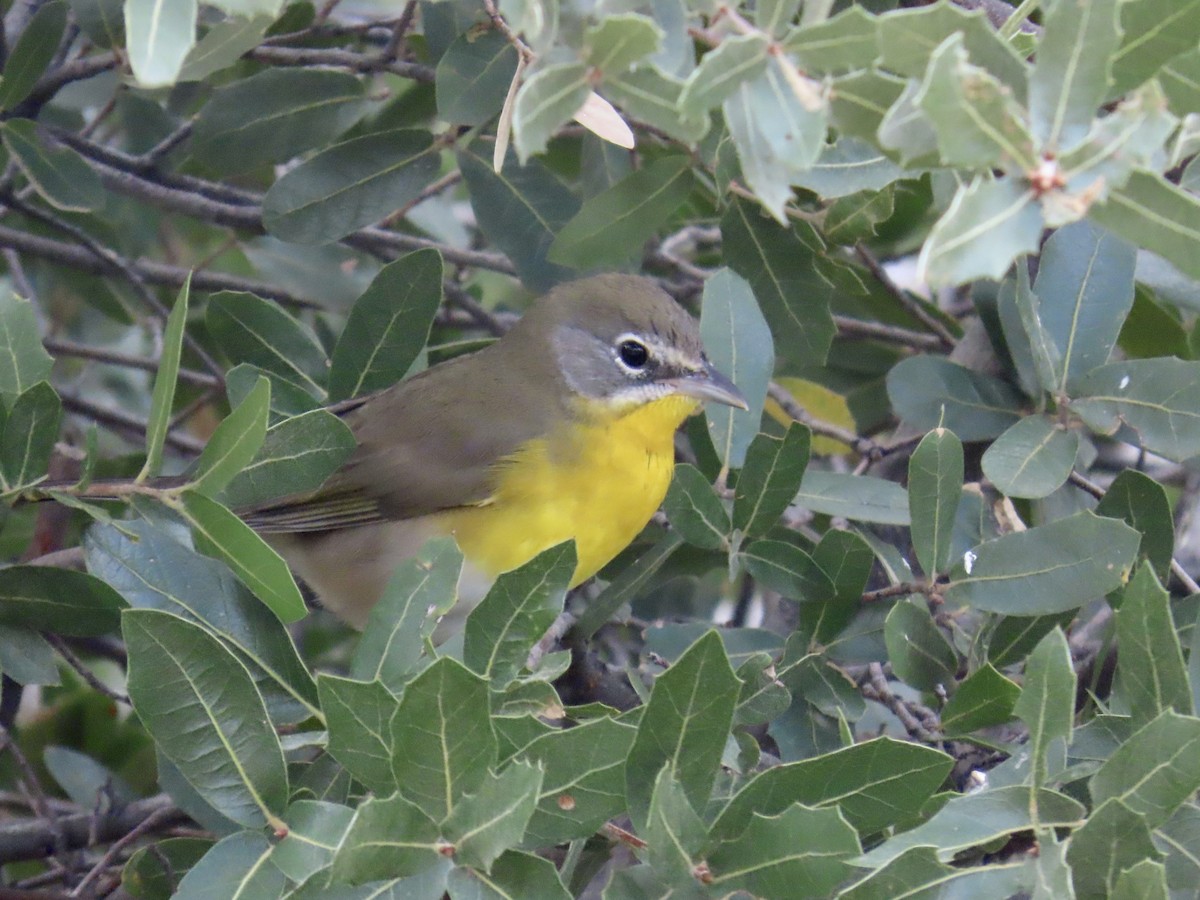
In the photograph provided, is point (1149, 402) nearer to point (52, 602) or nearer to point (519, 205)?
point (519, 205)

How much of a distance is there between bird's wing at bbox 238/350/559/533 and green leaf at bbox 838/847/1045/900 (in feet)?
8.22

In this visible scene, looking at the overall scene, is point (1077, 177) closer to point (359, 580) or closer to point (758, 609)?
point (359, 580)

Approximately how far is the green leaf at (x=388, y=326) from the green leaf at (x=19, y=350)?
969 mm

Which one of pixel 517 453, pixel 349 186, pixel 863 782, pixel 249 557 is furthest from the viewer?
pixel 517 453

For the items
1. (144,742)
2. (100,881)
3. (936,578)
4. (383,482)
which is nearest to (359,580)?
(383,482)

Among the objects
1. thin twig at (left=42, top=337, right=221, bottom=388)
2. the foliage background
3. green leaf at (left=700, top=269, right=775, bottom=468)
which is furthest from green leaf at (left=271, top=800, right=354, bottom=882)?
thin twig at (left=42, top=337, right=221, bottom=388)

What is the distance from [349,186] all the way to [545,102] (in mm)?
Answer: 2187

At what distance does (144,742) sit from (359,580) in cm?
96

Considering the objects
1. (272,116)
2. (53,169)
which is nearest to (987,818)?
(272,116)

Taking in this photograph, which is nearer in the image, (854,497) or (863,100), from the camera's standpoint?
(863,100)

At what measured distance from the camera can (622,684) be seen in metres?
3.80

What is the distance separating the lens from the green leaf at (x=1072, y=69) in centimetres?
167

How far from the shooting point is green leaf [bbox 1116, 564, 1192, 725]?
2.16 m

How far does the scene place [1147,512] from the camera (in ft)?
9.55
